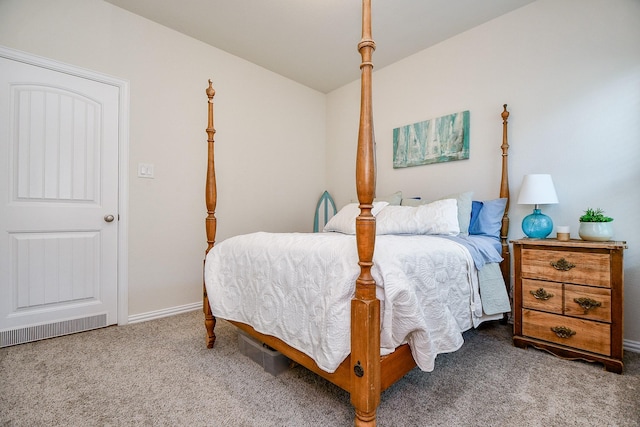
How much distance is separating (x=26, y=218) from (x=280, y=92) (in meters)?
2.64

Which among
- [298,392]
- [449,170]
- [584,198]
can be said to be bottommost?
[298,392]

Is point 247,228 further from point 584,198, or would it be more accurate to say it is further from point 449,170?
point 584,198

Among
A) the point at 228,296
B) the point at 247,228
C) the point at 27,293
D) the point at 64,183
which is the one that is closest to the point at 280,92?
the point at 247,228

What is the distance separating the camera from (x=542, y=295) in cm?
186

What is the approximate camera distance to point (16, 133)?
6.70 ft

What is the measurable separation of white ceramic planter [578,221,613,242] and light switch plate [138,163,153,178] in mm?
3253

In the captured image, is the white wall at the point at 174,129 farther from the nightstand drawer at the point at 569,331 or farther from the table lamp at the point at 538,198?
the nightstand drawer at the point at 569,331

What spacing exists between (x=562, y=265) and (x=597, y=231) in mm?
306

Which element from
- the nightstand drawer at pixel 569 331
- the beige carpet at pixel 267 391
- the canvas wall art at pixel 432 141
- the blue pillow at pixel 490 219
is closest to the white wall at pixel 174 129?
the beige carpet at pixel 267 391

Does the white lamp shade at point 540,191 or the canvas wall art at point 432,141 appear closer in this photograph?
the white lamp shade at point 540,191

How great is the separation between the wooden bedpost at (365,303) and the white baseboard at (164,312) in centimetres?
216

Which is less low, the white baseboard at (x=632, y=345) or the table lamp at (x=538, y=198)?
the table lamp at (x=538, y=198)

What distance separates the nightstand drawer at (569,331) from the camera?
1.66 meters

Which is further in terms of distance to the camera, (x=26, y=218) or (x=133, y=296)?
(x=133, y=296)
